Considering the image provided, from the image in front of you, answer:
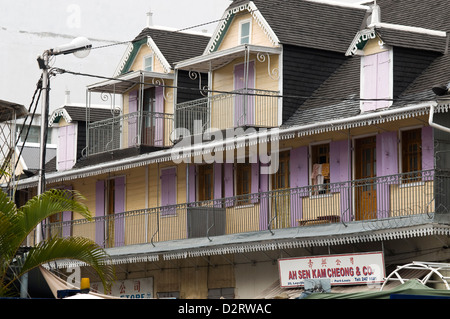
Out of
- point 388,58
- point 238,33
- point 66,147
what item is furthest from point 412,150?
point 66,147

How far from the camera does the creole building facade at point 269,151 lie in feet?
81.8

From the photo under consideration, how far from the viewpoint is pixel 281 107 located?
29.2 m

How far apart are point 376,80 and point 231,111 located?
517 cm

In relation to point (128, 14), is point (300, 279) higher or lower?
Answer: lower

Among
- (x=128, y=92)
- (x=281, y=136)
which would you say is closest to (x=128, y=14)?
(x=128, y=92)

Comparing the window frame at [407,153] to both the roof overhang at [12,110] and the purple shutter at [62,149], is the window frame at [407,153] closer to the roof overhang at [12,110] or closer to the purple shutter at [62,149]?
the roof overhang at [12,110]

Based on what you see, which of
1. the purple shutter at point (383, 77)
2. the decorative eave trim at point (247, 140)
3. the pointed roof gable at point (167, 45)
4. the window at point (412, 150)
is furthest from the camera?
the pointed roof gable at point (167, 45)

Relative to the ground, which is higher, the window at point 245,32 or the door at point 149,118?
the window at point 245,32

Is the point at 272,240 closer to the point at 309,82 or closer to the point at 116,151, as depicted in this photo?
the point at 309,82

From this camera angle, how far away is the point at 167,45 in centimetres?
3534

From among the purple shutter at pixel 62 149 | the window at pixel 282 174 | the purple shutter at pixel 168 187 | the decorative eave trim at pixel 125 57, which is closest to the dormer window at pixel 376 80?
the window at pixel 282 174

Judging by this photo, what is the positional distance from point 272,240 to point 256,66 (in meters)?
5.84

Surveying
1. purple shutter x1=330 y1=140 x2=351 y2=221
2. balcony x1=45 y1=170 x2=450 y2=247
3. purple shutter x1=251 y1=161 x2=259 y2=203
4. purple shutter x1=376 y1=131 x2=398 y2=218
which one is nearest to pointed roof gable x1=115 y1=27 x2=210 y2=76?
balcony x1=45 y1=170 x2=450 y2=247
